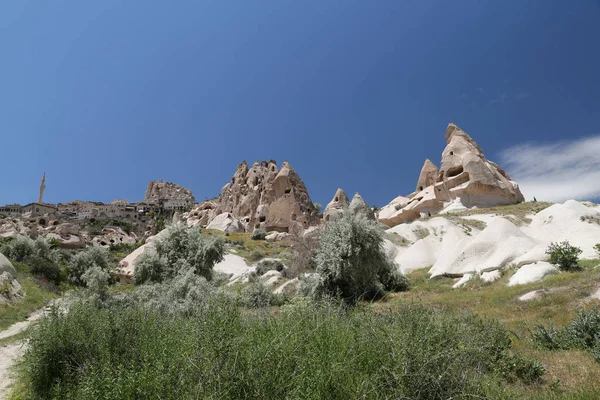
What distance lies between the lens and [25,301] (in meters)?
16.6

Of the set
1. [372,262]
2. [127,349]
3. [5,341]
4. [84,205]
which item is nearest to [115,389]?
[127,349]

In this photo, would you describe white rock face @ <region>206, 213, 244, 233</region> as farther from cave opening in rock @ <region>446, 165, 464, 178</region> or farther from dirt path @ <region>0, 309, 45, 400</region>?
dirt path @ <region>0, 309, 45, 400</region>

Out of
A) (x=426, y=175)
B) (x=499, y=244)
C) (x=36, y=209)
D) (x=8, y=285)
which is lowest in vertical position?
(x=499, y=244)

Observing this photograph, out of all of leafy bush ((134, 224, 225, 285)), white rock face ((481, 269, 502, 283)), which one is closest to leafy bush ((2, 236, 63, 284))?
leafy bush ((134, 224, 225, 285))

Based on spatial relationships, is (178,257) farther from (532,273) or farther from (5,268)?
(532,273)

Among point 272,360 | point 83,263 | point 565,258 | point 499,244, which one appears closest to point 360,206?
point 499,244

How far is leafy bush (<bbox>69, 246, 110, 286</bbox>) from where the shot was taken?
26.2m

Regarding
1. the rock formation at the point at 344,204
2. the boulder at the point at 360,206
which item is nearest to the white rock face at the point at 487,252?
the rock formation at the point at 344,204

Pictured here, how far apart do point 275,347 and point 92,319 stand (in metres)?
4.57

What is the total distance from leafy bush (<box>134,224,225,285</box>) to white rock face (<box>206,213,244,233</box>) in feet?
103

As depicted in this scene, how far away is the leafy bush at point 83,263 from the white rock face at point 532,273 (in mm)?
25322

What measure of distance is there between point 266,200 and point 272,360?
53.3 m

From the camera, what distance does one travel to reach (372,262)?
15.8 meters

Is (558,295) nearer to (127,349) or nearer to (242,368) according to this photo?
(242,368)
